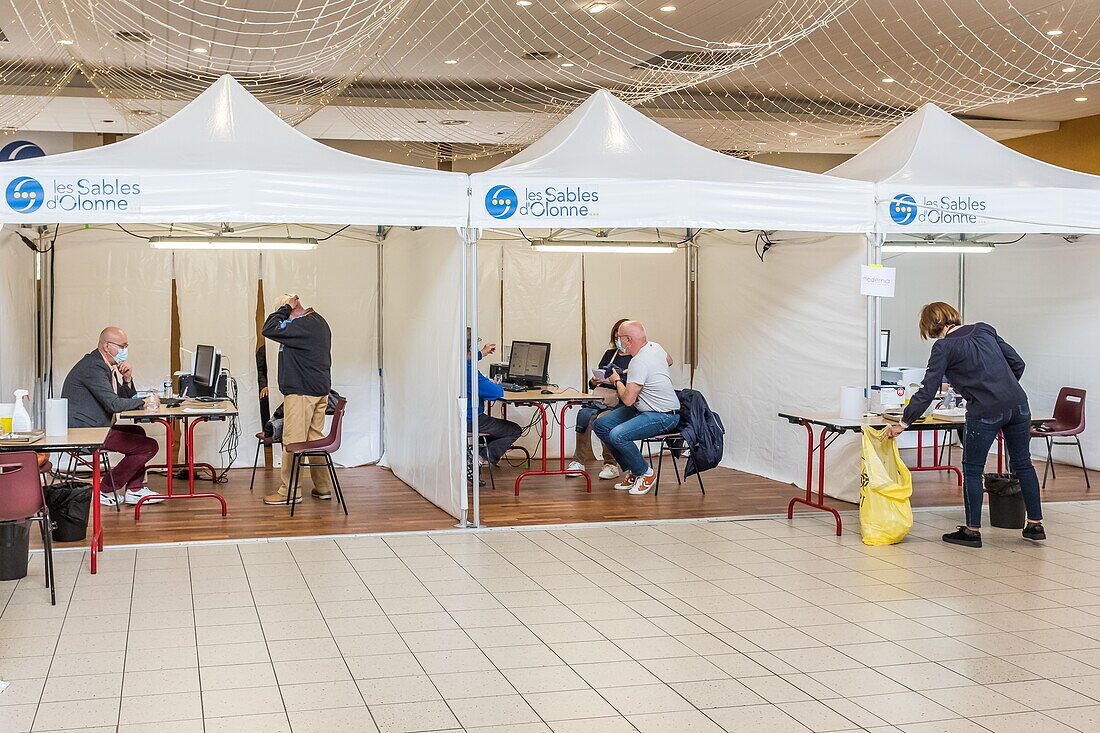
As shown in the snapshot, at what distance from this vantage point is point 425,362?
7520mm

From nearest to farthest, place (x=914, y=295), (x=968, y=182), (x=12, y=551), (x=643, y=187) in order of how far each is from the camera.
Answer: (x=12, y=551) < (x=643, y=187) < (x=968, y=182) < (x=914, y=295)

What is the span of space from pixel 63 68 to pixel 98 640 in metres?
6.95

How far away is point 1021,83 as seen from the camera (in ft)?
33.3

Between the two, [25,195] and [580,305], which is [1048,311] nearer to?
[580,305]

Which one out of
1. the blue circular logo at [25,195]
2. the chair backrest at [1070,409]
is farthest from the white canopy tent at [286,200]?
the chair backrest at [1070,409]

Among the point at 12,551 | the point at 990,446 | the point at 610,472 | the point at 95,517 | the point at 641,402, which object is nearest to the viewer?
the point at 12,551

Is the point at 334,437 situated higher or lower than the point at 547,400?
lower

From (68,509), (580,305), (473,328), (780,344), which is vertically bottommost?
(68,509)

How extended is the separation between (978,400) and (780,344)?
2.36 meters

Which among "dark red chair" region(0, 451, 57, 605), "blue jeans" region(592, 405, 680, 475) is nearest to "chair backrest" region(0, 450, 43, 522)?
"dark red chair" region(0, 451, 57, 605)

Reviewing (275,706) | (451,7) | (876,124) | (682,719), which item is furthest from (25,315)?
(876,124)

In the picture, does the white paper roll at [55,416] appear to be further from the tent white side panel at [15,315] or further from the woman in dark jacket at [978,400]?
the woman in dark jacket at [978,400]

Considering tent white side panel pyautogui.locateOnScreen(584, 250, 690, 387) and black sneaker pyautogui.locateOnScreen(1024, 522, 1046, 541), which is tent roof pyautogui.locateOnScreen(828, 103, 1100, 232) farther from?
tent white side panel pyautogui.locateOnScreen(584, 250, 690, 387)

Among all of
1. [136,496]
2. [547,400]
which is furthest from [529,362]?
[136,496]
